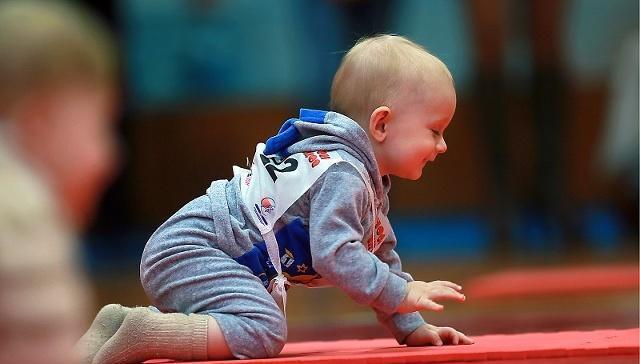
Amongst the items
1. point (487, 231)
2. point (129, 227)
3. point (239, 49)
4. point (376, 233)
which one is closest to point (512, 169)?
point (487, 231)

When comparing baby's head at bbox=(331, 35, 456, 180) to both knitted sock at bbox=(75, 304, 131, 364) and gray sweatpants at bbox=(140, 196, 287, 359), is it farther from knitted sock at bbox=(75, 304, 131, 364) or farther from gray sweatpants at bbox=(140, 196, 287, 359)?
knitted sock at bbox=(75, 304, 131, 364)

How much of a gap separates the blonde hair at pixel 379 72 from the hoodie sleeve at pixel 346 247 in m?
0.15

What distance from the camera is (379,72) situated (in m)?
1.81

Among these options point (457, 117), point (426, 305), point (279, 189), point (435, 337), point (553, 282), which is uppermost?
point (279, 189)

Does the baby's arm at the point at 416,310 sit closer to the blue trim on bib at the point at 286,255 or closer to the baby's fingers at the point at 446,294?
the baby's fingers at the point at 446,294

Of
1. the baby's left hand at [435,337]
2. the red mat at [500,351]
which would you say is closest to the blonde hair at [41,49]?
the red mat at [500,351]

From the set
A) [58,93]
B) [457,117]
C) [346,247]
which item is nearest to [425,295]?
[346,247]

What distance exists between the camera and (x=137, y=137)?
601cm

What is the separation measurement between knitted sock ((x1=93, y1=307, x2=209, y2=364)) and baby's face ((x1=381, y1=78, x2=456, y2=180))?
0.37m

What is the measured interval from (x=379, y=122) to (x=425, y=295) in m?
0.27

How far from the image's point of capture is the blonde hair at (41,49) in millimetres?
948

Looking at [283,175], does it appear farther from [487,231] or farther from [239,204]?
[487,231]

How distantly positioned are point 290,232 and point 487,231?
3508 millimetres

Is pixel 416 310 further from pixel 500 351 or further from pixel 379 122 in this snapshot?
pixel 379 122
